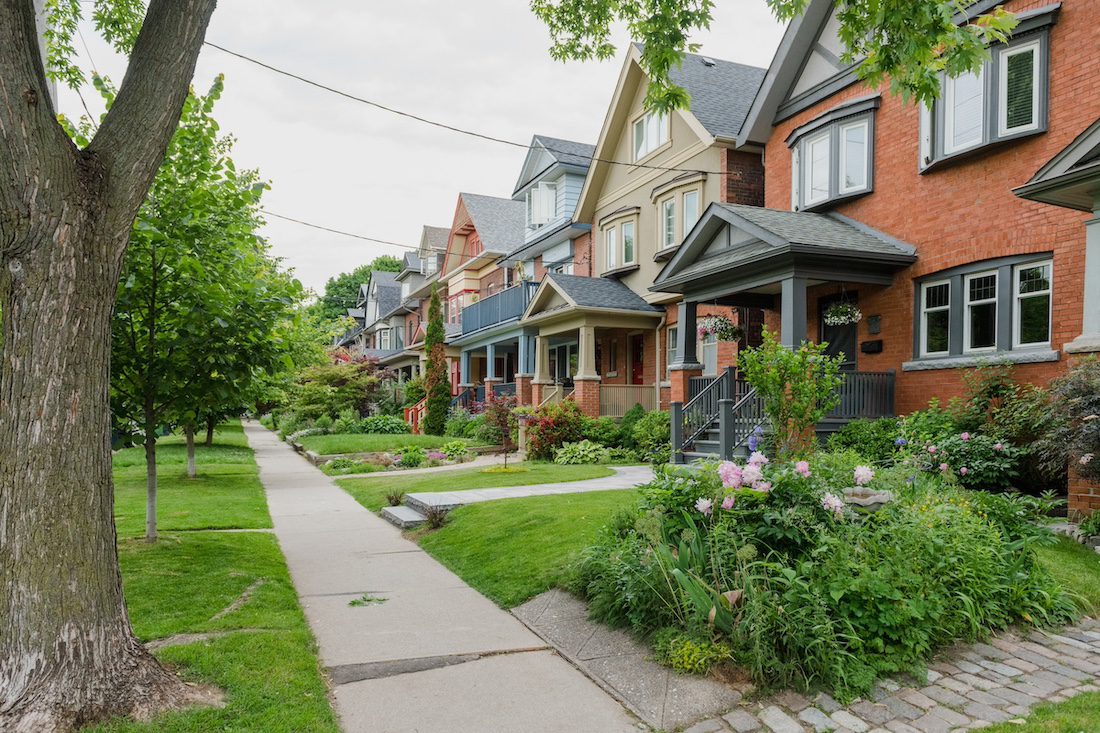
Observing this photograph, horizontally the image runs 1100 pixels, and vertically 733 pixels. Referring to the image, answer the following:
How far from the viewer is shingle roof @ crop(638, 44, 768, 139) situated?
17.2 metres

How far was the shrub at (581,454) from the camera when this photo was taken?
55.0ft

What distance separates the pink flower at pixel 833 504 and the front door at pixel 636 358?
15877 mm

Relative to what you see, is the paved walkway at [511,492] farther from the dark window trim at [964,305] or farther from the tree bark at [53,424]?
the tree bark at [53,424]

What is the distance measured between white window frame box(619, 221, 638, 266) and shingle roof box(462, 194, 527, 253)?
470 inches

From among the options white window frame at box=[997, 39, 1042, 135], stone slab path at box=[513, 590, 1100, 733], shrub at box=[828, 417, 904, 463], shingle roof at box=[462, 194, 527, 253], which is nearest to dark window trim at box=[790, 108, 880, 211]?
white window frame at box=[997, 39, 1042, 135]

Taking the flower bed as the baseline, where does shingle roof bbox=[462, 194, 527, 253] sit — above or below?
above

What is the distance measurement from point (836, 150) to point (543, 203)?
13964 mm

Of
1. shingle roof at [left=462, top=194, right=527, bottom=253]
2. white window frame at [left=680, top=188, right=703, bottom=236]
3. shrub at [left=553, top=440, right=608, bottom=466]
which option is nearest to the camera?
shrub at [left=553, top=440, right=608, bottom=466]

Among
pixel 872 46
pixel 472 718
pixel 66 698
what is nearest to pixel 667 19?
pixel 872 46

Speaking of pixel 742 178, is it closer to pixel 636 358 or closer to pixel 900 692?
pixel 636 358

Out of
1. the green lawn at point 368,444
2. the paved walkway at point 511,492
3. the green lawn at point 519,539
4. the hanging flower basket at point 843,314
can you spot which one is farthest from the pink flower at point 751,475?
the green lawn at point 368,444

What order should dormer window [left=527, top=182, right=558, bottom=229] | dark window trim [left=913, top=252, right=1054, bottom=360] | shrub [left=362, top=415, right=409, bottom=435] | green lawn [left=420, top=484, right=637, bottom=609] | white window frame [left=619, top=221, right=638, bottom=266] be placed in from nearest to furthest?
green lawn [left=420, top=484, right=637, bottom=609]
dark window trim [left=913, top=252, right=1054, bottom=360]
white window frame [left=619, top=221, right=638, bottom=266]
dormer window [left=527, top=182, right=558, bottom=229]
shrub [left=362, top=415, right=409, bottom=435]

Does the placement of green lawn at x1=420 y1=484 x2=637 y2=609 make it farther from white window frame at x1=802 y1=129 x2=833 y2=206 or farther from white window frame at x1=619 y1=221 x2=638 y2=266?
white window frame at x1=619 y1=221 x2=638 y2=266

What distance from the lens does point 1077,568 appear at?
6.16 metres
